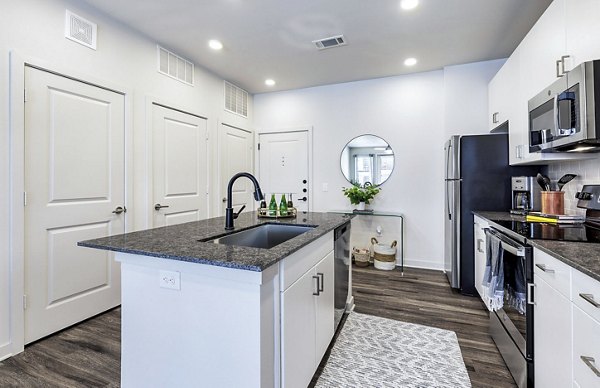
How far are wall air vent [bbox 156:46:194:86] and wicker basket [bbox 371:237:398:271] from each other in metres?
3.26

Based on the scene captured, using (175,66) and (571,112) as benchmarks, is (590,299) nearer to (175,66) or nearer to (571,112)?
(571,112)

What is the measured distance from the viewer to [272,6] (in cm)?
252

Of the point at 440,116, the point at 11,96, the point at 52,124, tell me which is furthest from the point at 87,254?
the point at 440,116

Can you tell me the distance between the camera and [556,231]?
5.48 feet

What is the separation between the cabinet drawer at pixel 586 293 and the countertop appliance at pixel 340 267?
1.22 meters

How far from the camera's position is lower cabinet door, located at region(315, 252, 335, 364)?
171cm

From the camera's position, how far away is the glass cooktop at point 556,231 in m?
1.48

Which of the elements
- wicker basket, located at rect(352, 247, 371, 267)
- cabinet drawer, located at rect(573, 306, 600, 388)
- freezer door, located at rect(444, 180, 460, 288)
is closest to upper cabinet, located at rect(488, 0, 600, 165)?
freezer door, located at rect(444, 180, 460, 288)

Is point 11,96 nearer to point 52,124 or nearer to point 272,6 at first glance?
point 52,124

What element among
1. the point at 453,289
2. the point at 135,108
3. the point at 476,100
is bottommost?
the point at 453,289

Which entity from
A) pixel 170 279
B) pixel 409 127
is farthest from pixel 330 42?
pixel 170 279

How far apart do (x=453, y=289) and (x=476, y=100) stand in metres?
2.31

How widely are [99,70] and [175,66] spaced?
0.94 meters

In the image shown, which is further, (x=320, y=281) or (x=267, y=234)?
(x=267, y=234)
